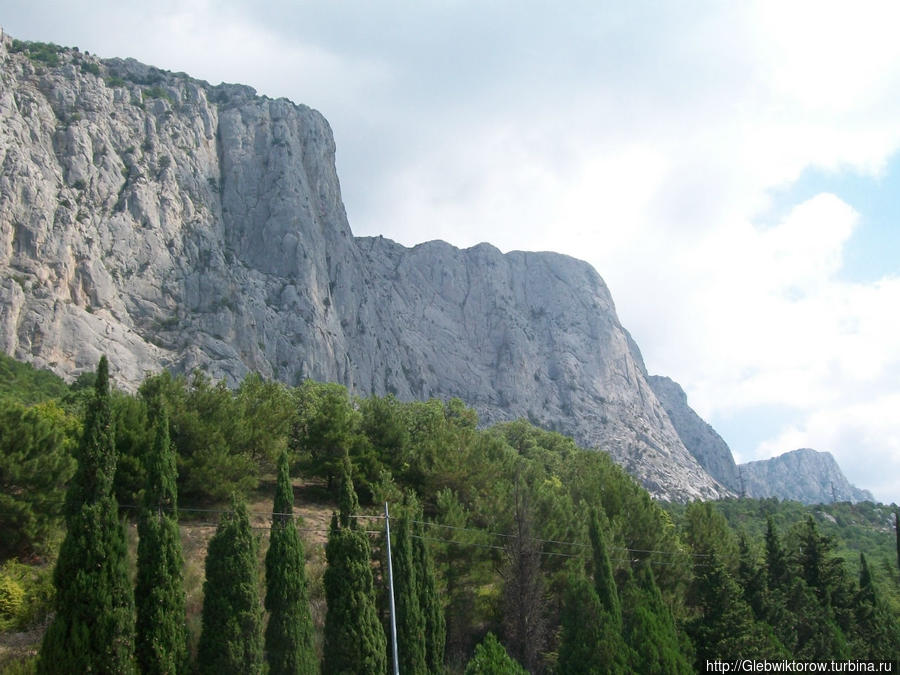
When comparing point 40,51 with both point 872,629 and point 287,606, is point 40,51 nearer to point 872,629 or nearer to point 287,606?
Result: point 287,606

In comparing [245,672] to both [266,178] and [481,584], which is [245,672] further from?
[266,178]

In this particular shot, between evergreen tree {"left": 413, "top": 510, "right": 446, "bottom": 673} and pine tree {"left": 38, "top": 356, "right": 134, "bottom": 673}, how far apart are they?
890cm

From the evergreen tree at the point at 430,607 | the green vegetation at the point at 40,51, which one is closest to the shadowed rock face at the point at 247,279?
the green vegetation at the point at 40,51

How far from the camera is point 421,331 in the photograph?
4643 inches

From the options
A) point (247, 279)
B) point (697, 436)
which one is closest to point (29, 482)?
point (247, 279)

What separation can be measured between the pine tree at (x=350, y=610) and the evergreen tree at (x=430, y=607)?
7.43ft

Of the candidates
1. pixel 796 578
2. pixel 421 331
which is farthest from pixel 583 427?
pixel 796 578

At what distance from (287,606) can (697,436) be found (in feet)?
517

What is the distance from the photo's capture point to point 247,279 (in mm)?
86250

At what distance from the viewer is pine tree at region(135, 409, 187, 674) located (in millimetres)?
13672

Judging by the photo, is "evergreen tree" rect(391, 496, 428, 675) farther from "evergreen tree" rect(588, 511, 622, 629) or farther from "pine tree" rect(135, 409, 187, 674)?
"evergreen tree" rect(588, 511, 622, 629)

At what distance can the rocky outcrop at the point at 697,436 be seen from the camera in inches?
6137

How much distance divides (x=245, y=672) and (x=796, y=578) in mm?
25539

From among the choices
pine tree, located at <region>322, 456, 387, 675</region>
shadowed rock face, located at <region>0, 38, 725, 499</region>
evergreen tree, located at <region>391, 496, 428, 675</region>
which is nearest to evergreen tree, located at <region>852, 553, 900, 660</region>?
evergreen tree, located at <region>391, 496, 428, 675</region>
